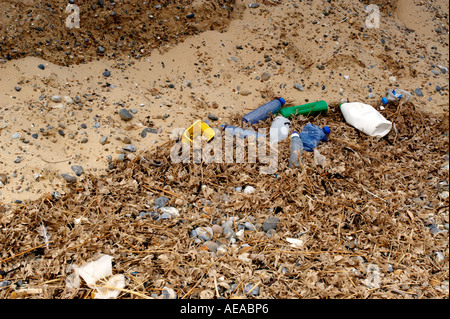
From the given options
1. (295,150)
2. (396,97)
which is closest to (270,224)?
(295,150)

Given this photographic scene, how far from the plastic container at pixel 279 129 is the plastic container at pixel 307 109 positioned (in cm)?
14

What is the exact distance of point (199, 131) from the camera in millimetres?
2902

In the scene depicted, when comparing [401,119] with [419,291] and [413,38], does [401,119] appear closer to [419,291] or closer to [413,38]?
[413,38]

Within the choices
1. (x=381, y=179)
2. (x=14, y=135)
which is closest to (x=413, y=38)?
(x=381, y=179)

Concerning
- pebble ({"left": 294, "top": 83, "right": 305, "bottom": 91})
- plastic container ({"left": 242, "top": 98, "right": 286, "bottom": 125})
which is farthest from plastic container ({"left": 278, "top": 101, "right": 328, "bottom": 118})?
pebble ({"left": 294, "top": 83, "right": 305, "bottom": 91})

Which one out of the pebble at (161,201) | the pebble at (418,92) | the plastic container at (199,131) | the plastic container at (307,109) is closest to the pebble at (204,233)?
the pebble at (161,201)

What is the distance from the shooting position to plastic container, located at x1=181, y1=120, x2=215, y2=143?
2.84 m

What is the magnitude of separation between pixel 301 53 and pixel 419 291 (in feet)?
8.43

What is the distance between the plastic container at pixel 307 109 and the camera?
3.31 meters

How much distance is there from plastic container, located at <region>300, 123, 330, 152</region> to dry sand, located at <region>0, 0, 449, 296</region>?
1.37ft

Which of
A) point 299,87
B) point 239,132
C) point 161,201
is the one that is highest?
point 299,87

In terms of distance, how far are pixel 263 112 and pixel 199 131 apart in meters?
0.70

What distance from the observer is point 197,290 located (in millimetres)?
1898

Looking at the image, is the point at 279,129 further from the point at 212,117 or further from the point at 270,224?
the point at 270,224
